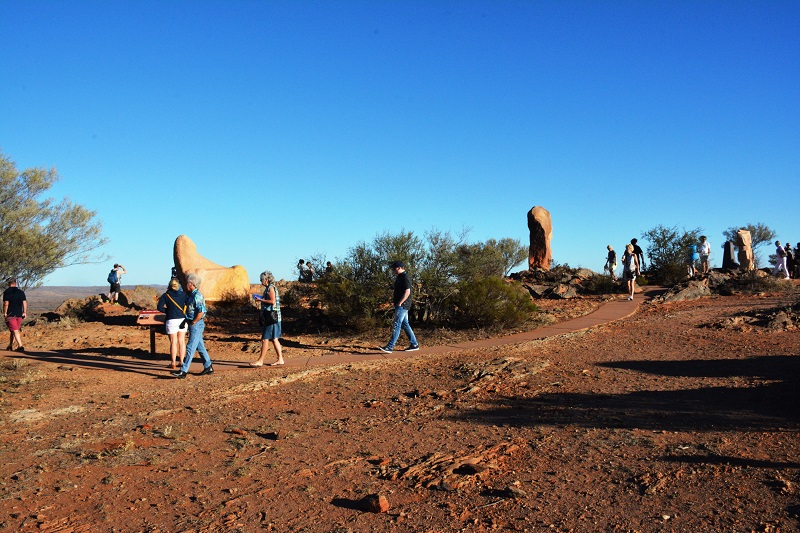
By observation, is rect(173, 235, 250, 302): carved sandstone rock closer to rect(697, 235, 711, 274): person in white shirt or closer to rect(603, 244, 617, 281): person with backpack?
rect(603, 244, 617, 281): person with backpack

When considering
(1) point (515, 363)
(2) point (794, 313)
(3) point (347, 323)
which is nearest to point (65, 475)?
(1) point (515, 363)

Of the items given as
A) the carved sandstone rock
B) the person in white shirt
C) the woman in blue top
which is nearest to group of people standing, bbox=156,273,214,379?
the woman in blue top

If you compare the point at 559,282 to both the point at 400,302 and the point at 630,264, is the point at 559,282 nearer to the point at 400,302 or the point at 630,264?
the point at 630,264

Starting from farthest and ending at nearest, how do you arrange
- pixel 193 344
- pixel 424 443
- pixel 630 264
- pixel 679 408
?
pixel 630 264 < pixel 193 344 < pixel 679 408 < pixel 424 443

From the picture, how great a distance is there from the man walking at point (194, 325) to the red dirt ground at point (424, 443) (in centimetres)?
28

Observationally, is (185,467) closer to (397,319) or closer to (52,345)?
(397,319)

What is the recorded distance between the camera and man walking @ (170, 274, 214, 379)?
10.4 m

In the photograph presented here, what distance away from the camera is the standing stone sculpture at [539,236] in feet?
99.8

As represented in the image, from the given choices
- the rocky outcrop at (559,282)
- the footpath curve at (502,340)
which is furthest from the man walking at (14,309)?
the rocky outcrop at (559,282)

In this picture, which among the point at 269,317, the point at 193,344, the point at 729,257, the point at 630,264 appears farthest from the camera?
the point at 729,257

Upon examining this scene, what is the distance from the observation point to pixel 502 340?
13398mm

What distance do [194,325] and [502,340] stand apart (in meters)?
6.15

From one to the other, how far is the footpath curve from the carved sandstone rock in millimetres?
10824

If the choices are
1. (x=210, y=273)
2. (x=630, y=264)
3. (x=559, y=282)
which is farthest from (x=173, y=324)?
(x=559, y=282)
